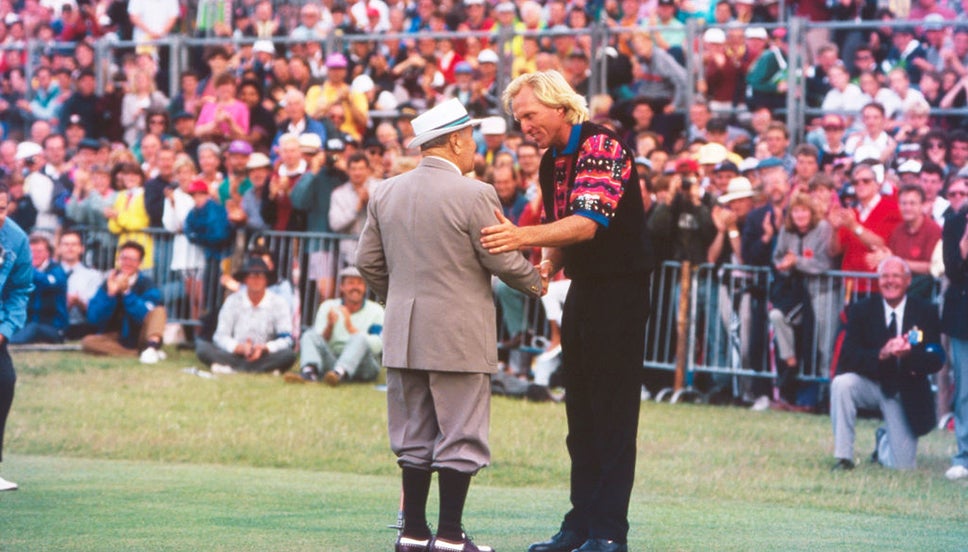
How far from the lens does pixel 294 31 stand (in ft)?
71.2

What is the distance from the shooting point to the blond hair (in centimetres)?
714

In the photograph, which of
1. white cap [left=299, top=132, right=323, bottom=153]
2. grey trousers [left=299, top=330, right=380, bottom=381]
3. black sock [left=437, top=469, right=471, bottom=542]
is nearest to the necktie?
grey trousers [left=299, top=330, right=380, bottom=381]

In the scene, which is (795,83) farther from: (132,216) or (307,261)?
(132,216)

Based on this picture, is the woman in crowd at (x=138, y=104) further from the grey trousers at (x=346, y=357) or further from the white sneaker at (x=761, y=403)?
the white sneaker at (x=761, y=403)

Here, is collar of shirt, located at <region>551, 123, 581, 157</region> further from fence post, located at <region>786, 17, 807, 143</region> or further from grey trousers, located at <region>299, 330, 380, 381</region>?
fence post, located at <region>786, 17, 807, 143</region>

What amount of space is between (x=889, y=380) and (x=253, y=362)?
6872 mm

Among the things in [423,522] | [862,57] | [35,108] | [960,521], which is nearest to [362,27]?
[35,108]

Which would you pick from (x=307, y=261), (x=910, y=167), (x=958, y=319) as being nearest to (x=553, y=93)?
(x=958, y=319)

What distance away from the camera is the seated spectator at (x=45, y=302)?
55.1 ft

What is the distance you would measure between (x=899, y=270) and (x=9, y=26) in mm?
17860

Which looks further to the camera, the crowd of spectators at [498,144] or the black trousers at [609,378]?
the crowd of spectators at [498,144]

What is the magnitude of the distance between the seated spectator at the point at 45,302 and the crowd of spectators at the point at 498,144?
27 mm

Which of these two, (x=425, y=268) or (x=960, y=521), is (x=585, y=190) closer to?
(x=425, y=268)

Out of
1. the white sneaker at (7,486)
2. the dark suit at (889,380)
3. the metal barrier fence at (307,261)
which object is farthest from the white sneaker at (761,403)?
the white sneaker at (7,486)
